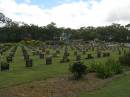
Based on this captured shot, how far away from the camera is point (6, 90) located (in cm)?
1205

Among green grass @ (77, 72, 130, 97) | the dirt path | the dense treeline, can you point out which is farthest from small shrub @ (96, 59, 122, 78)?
the dense treeline

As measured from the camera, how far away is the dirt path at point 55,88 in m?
11.7

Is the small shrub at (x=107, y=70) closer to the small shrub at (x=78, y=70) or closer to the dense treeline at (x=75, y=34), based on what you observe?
the small shrub at (x=78, y=70)

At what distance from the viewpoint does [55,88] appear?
12766 millimetres

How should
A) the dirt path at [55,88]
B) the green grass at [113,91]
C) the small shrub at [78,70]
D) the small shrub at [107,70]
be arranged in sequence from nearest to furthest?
the green grass at [113,91]
the dirt path at [55,88]
the small shrub at [78,70]
the small shrub at [107,70]

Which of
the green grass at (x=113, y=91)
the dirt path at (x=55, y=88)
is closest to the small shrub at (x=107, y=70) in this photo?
the dirt path at (x=55, y=88)

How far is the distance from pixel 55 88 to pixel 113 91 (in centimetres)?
249

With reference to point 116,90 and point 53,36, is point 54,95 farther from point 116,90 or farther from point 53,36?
point 53,36

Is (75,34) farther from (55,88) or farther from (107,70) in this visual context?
(55,88)

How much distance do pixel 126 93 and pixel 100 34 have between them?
94820mm

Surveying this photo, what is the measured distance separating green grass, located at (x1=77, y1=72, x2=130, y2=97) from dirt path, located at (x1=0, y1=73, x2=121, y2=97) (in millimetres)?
437

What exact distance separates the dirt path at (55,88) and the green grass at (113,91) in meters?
0.44

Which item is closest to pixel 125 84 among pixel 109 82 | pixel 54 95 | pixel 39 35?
pixel 109 82

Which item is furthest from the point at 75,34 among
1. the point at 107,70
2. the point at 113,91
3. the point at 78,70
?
the point at 113,91
